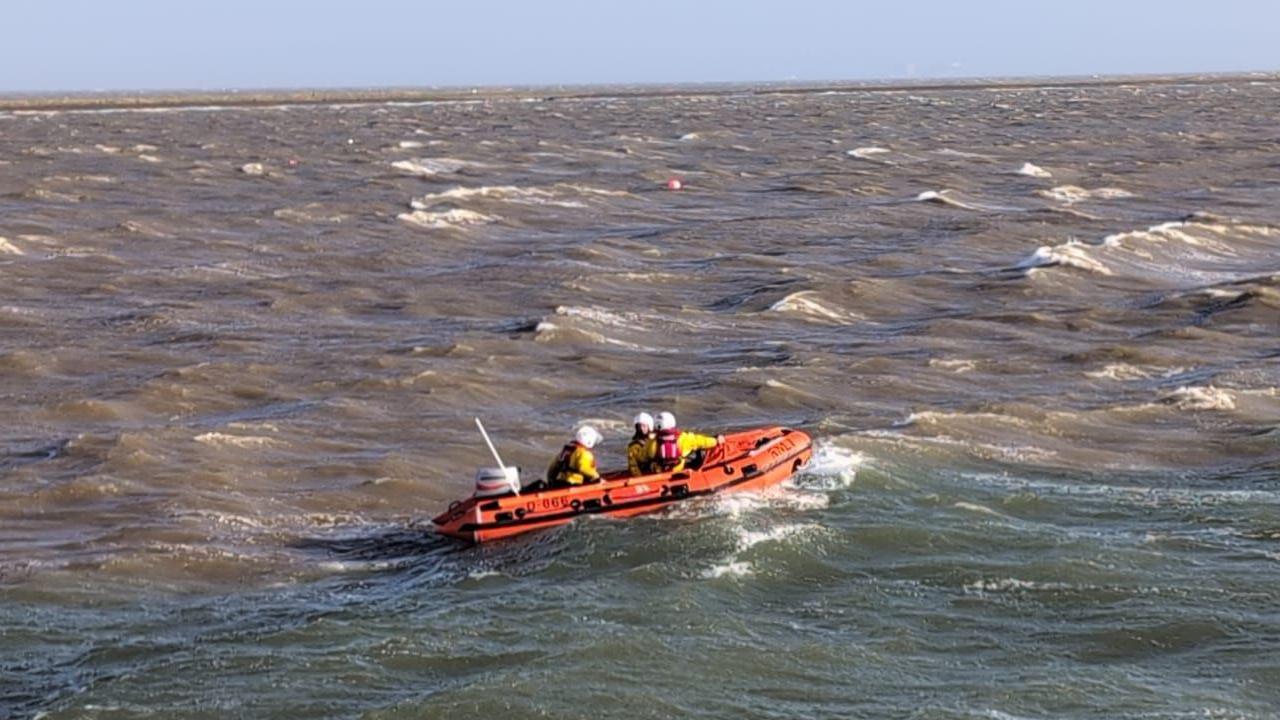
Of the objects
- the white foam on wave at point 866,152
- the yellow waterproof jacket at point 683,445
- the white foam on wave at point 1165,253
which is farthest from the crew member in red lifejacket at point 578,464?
the white foam on wave at point 866,152

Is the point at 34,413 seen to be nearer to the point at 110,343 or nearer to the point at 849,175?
the point at 110,343

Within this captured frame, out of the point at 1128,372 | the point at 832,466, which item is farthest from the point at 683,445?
the point at 1128,372

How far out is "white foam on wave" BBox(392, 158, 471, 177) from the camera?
67081 millimetres

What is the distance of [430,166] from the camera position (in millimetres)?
70250

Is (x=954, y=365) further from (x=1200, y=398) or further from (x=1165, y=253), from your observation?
(x=1165, y=253)

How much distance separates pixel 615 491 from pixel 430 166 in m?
49.6

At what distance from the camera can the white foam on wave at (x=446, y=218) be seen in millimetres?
50656

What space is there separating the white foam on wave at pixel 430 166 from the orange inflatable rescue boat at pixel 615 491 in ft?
145

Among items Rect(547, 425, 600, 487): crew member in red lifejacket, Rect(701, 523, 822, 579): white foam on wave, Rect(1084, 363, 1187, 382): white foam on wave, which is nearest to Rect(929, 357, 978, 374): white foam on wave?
Rect(1084, 363, 1187, 382): white foam on wave

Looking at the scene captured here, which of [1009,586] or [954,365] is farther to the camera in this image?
[954,365]

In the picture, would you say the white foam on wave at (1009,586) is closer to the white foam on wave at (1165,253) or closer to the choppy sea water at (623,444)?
→ the choppy sea water at (623,444)

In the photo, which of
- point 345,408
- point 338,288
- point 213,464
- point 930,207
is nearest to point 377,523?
point 213,464

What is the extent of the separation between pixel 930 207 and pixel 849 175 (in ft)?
37.6

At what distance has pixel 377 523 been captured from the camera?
74.8ft
